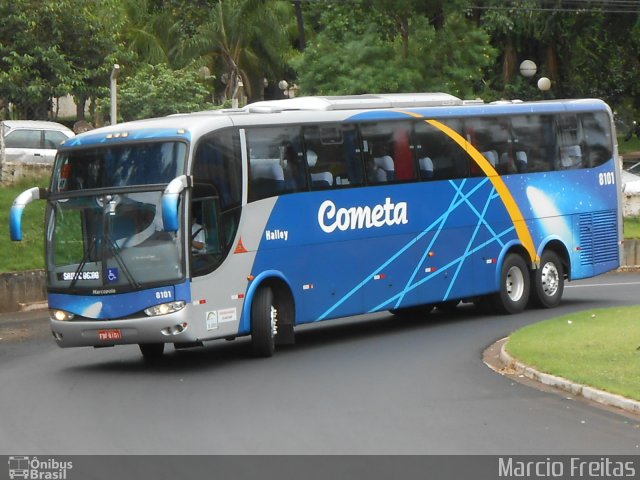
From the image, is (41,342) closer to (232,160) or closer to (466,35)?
(232,160)

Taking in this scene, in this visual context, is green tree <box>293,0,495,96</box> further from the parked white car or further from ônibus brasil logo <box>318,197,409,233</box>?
ônibus brasil logo <box>318,197,409,233</box>

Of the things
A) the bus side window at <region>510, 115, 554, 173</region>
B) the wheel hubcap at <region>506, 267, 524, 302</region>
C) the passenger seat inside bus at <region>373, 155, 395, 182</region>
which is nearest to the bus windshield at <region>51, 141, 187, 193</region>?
the passenger seat inside bus at <region>373, 155, 395, 182</region>

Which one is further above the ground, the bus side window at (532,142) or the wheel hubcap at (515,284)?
the bus side window at (532,142)

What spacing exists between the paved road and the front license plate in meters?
0.47

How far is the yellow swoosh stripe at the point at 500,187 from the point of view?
23.7 m

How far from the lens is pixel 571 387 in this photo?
15.2 meters

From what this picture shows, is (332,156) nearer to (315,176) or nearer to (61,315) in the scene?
(315,176)

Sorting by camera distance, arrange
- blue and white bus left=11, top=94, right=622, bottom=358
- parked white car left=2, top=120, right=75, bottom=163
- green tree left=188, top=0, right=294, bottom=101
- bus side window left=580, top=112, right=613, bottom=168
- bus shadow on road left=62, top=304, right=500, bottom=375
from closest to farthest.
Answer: blue and white bus left=11, top=94, right=622, bottom=358
bus shadow on road left=62, top=304, right=500, bottom=375
bus side window left=580, top=112, right=613, bottom=168
parked white car left=2, top=120, right=75, bottom=163
green tree left=188, top=0, right=294, bottom=101

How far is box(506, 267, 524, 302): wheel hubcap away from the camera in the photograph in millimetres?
25172

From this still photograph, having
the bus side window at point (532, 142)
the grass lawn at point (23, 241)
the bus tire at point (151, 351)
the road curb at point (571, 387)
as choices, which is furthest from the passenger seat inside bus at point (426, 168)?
the grass lawn at point (23, 241)

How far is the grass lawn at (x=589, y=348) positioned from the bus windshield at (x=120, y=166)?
5014 millimetres

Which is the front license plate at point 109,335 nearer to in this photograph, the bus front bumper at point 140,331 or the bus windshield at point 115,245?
the bus front bumper at point 140,331

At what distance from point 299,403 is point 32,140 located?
23609 millimetres
